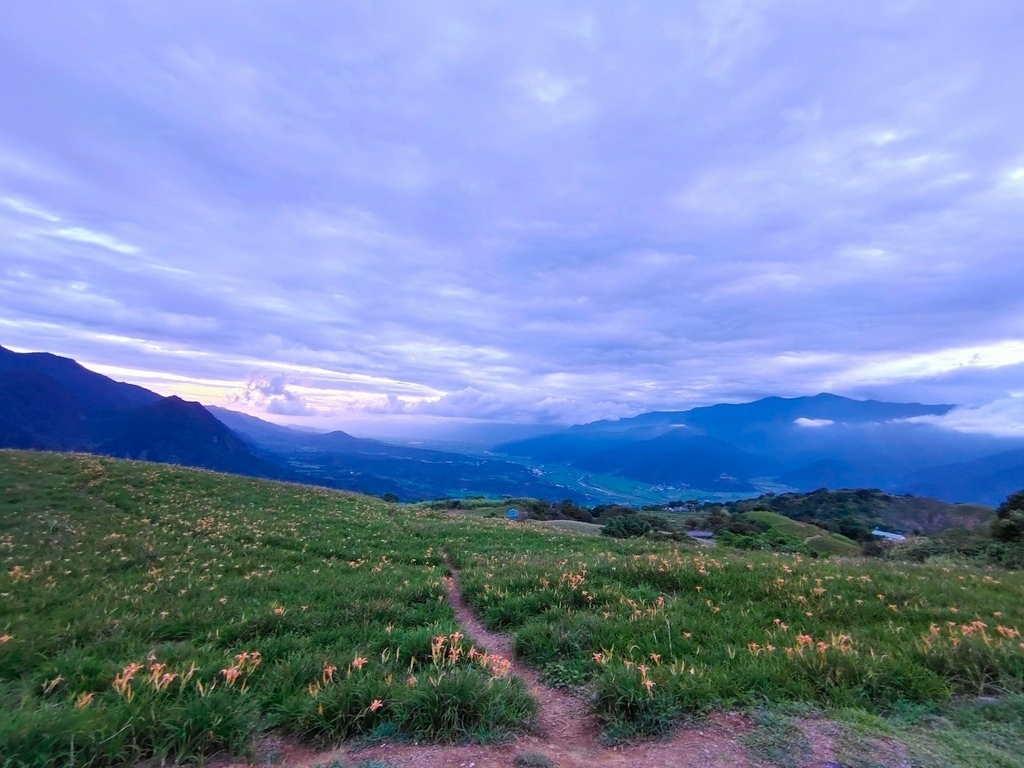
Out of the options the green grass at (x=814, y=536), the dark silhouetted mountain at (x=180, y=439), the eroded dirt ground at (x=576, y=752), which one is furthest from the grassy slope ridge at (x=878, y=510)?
the dark silhouetted mountain at (x=180, y=439)

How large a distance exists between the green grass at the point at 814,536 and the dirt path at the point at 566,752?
103 ft

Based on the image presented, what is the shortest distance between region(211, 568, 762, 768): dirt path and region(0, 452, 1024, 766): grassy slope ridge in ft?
0.55

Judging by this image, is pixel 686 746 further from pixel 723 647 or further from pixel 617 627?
pixel 617 627

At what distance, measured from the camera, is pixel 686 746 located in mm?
4137

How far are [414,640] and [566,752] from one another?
269 centimetres

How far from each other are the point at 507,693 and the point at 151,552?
450 inches

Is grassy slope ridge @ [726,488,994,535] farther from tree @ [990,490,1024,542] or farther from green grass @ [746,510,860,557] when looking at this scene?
tree @ [990,490,1024,542]

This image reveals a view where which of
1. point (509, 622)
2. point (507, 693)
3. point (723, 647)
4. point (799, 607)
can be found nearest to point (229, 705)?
point (507, 693)

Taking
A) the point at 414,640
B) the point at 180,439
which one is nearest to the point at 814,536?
the point at 414,640

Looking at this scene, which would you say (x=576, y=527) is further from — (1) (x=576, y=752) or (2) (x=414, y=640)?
(1) (x=576, y=752)

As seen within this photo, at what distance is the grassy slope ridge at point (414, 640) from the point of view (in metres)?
4.37

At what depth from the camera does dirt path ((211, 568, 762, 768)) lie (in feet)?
12.7

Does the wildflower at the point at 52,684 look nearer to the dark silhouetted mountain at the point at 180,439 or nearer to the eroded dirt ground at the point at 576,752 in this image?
the eroded dirt ground at the point at 576,752

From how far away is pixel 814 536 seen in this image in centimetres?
4553
